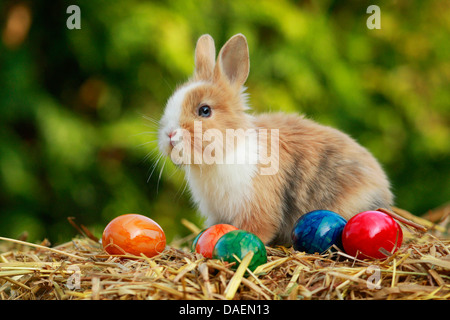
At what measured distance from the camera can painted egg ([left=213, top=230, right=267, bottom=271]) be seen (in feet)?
5.60

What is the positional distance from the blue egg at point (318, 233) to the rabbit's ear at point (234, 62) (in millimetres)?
806

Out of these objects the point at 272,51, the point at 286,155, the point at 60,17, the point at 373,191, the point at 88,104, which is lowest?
the point at 373,191

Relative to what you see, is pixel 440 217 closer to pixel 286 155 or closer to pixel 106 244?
pixel 286 155

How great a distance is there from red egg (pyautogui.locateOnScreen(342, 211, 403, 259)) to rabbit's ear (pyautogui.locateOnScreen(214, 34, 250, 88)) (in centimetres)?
93

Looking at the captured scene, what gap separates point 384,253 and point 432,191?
237 cm

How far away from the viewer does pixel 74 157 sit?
340 cm

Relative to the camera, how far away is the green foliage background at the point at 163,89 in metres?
3.46

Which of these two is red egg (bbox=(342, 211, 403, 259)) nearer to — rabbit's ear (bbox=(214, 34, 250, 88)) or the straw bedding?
the straw bedding

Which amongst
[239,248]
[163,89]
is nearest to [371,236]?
[239,248]

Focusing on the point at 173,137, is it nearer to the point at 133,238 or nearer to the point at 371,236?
the point at 133,238

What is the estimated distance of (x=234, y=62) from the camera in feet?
7.82

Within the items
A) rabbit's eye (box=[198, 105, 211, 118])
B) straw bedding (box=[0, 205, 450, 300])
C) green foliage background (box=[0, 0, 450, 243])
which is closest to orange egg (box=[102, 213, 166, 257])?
straw bedding (box=[0, 205, 450, 300])
